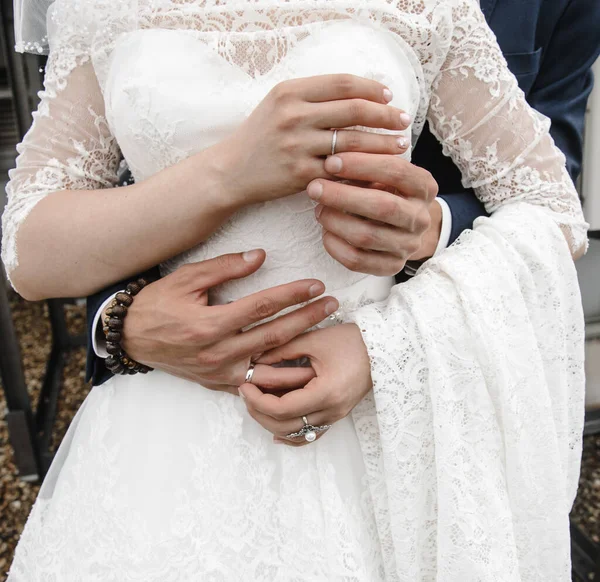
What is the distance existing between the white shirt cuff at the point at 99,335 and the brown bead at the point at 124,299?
0.02 meters

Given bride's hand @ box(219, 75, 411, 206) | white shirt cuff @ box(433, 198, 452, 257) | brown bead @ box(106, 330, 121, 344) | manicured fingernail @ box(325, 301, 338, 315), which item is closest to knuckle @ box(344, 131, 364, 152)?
bride's hand @ box(219, 75, 411, 206)

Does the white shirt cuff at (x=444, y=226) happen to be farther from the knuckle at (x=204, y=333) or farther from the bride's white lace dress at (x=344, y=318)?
the knuckle at (x=204, y=333)

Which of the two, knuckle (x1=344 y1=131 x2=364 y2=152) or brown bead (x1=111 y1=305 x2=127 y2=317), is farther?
brown bead (x1=111 y1=305 x2=127 y2=317)

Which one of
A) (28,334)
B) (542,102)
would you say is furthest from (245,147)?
(28,334)

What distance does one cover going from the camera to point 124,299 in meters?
0.82

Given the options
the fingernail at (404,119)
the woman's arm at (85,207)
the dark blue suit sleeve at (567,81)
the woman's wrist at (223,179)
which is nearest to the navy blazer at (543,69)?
the dark blue suit sleeve at (567,81)

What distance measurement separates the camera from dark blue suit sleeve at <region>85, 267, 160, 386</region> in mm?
845

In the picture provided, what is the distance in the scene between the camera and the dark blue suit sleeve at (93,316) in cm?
84

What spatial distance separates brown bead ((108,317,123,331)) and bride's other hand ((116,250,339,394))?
0.07ft

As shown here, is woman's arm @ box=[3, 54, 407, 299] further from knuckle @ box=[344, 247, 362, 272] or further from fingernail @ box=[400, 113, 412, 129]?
knuckle @ box=[344, 247, 362, 272]

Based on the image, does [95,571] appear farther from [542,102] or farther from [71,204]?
[542,102]

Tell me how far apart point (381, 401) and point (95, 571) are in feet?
1.58

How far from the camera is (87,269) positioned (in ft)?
2.68

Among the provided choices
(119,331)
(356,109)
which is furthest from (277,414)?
(356,109)
